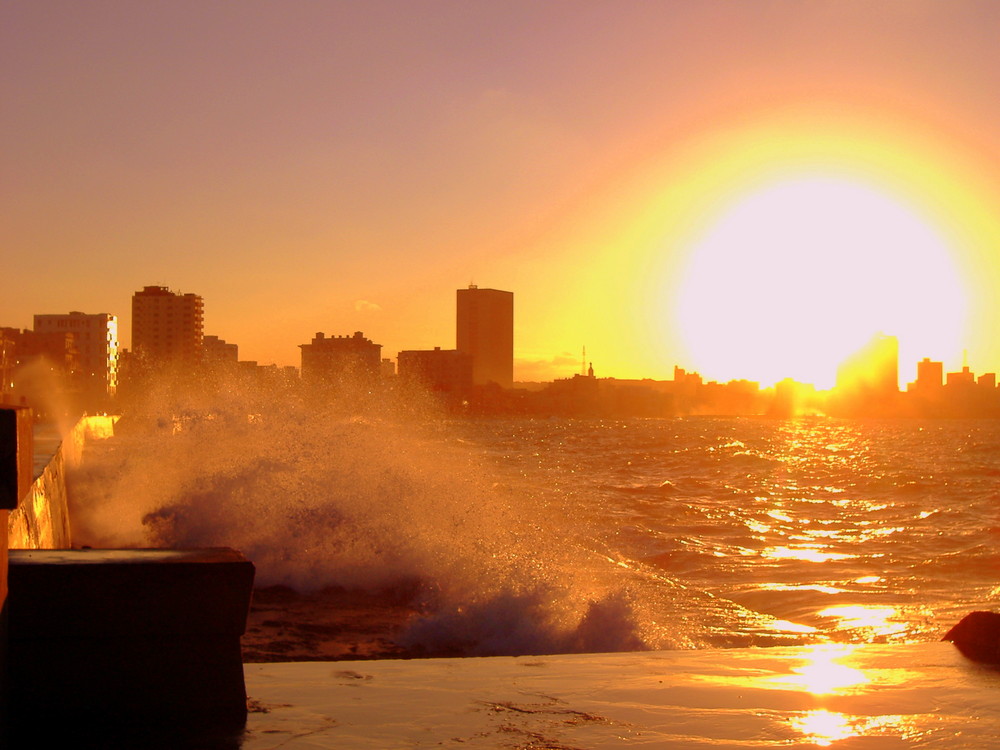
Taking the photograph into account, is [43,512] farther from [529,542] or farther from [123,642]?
[529,542]

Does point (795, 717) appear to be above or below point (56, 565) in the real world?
below

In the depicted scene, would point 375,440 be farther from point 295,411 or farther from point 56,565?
point 56,565

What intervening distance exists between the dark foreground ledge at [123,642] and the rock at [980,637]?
3.11 m

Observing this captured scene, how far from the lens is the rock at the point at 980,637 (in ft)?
13.9

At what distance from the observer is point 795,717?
3277mm

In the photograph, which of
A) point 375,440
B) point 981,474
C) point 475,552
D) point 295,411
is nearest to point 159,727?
point 475,552

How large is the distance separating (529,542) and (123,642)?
980 centimetres

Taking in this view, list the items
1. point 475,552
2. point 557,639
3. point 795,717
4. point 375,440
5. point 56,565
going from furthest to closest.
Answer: point 375,440 < point 475,552 < point 557,639 < point 795,717 < point 56,565

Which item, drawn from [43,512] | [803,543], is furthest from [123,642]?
[803,543]

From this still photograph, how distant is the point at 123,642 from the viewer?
110 inches

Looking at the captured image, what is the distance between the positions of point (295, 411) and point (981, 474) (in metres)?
26.0

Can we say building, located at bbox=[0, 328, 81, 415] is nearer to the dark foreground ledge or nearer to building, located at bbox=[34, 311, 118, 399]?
building, located at bbox=[34, 311, 118, 399]

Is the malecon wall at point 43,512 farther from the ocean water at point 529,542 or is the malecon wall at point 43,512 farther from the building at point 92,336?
the building at point 92,336

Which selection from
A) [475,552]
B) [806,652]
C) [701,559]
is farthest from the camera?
[701,559]
